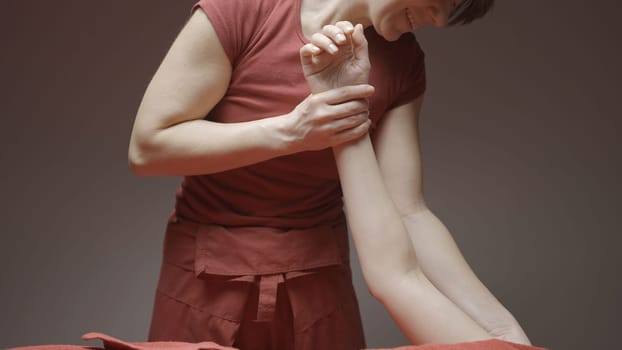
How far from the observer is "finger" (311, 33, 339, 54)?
1065mm

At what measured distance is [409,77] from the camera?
4.26ft

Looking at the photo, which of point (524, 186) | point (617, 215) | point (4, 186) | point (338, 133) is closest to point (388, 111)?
point (338, 133)

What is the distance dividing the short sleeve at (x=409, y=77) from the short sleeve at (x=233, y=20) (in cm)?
27

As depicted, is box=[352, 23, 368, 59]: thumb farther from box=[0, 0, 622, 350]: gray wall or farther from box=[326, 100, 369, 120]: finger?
box=[0, 0, 622, 350]: gray wall

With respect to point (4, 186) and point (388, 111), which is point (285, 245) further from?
point (4, 186)

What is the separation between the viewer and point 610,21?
2070 mm

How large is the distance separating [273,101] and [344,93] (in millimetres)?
151

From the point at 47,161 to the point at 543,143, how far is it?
1361 millimetres

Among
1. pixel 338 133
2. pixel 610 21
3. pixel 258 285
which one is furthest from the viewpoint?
pixel 610 21

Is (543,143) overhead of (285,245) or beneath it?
overhead

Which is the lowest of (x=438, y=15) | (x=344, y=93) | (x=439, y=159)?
(x=439, y=159)

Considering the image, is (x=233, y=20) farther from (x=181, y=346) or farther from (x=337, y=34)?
(x=181, y=346)

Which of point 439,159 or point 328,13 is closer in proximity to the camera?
point 328,13

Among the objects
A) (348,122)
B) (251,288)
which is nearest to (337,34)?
(348,122)
